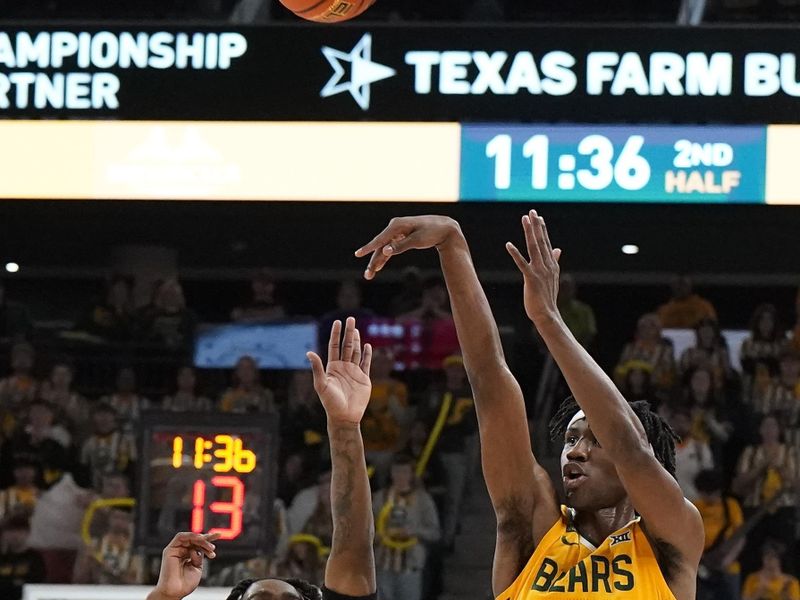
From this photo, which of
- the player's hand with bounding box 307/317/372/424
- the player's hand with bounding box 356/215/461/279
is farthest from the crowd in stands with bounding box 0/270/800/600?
the player's hand with bounding box 356/215/461/279

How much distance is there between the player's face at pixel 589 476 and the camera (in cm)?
354

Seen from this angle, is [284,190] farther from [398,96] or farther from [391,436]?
[391,436]

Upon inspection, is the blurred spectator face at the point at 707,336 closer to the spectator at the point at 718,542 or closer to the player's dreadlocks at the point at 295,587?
the spectator at the point at 718,542

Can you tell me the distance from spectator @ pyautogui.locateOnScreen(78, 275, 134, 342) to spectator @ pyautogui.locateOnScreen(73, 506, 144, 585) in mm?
2508

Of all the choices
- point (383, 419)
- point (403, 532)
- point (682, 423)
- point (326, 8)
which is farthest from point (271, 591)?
point (383, 419)

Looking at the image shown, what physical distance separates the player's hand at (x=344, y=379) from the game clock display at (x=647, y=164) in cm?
644

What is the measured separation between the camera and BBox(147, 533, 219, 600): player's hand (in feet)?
12.3

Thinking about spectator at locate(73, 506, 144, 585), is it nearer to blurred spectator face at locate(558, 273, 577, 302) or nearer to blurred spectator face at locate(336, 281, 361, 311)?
blurred spectator face at locate(336, 281, 361, 311)

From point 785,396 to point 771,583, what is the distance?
1787 millimetres

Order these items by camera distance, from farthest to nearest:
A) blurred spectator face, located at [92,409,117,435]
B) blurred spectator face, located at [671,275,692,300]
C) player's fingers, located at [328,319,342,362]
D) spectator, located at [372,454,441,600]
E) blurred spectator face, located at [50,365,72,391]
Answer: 1. blurred spectator face, located at [671,275,692,300]
2. blurred spectator face, located at [50,365,72,391]
3. blurred spectator face, located at [92,409,117,435]
4. spectator, located at [372,454,441,600]
5. player's fingers, located at [328,319,342,362]

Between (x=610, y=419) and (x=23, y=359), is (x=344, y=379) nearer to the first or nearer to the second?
(x=610, y=419)

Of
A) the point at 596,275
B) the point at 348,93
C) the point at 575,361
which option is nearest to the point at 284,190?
the point at 348,93

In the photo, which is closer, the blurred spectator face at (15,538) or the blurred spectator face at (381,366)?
the blurred spectator face at (15,538)

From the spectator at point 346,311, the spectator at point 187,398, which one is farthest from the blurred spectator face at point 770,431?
the spectator at point 187,398
